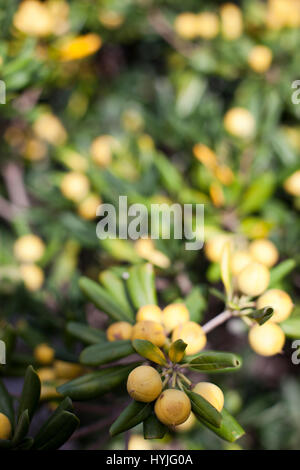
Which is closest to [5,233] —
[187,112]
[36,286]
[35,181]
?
[35,181]

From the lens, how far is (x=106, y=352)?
32.7 inches

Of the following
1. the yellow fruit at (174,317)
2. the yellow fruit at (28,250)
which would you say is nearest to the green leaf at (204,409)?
the yellow fruit at (174,317)

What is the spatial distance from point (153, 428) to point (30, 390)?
23 centimetres

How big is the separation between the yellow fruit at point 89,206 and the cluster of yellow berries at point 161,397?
0.77 metres

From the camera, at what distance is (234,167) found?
1350 mm

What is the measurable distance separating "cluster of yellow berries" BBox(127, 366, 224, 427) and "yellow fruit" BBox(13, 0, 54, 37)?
106 cm

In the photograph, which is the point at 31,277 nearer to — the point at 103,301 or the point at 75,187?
the point at 75,187

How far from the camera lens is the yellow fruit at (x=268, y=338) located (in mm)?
833

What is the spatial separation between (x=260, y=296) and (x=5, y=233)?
3.80ft

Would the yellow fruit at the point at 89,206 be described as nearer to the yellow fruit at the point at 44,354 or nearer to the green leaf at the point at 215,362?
the yellow fruit at the point at 44,354

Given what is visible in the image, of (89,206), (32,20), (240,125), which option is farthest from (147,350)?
(32,20)

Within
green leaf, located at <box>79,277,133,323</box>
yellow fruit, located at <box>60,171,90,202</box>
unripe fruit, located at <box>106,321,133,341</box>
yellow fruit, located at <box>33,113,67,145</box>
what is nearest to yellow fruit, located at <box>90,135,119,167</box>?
yellow fruit, located at <box>60,171,90,202</box>

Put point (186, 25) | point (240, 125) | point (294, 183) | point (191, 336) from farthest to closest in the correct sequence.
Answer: point (186, 25), point (240, 125), point (294, 183), point (191, 336)

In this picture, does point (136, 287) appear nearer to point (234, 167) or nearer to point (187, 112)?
point (234, 167)
